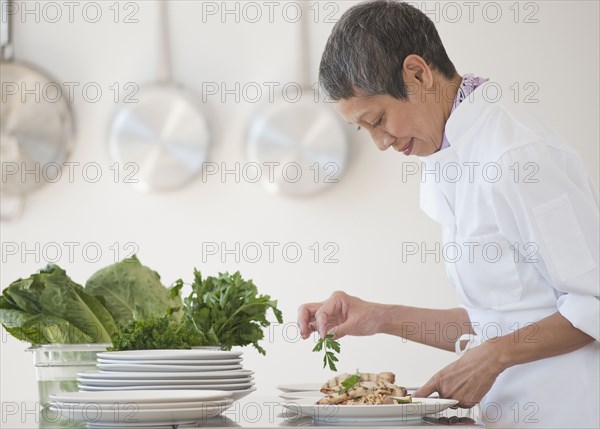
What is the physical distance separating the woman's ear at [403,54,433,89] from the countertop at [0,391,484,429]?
481 millimetres

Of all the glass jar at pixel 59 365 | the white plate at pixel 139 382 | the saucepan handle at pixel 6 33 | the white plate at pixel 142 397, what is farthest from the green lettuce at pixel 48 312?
the saucepan handle at pixel 6 33

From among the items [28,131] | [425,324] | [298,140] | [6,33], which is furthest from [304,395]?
[6,33]

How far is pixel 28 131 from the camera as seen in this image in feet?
8.13

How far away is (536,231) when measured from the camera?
1227 millimetres

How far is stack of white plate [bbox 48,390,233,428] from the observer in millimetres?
963

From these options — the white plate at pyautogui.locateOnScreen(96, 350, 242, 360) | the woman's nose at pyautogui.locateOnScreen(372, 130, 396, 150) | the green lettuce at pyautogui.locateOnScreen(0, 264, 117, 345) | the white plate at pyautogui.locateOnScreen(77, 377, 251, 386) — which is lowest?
the white plate at pyautogui.locateOnScreen(77, 377, 251, 386)

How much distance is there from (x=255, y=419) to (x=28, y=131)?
1.65 meters

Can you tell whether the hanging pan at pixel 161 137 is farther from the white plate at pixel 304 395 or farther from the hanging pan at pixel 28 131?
the white plate at pixel 304 395

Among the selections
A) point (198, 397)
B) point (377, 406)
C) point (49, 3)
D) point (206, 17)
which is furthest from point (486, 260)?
point (49, 3)

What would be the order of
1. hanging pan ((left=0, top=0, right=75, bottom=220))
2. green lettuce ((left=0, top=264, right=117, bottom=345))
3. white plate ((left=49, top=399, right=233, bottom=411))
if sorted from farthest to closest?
1. hanging pan ((left=0, top=0, right=75, bottom=220))
2. green lettuce ((left=0, top=264, right=117, bottom=345))
3. white plate ((left=49, top=399, right=233, bottom=411))

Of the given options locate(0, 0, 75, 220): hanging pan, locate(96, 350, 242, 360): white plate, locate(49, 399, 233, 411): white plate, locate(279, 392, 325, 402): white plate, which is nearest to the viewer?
locate(49, 399, 233, 411): white plate

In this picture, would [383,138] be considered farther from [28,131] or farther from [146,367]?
[28,131]

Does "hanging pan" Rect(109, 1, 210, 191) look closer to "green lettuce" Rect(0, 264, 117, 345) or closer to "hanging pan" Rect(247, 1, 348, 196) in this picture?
"hanging pan" Rect(247, 1, 348, 196)

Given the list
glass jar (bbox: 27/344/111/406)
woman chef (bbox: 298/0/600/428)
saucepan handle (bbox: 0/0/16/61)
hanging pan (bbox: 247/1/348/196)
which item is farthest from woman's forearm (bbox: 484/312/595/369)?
saucepan handle (bbox: 0/0/16/61)
